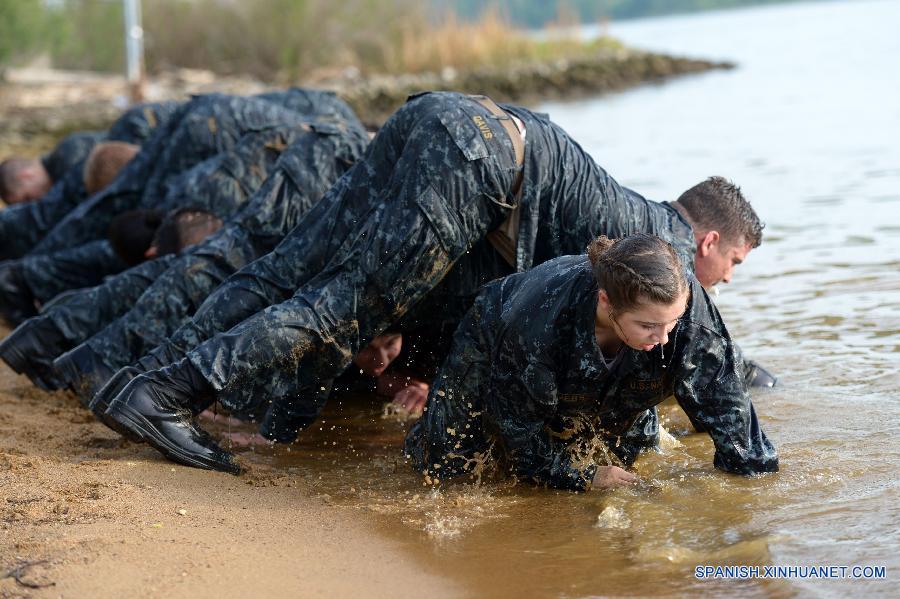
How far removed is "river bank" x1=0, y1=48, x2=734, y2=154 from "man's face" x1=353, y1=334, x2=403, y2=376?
12198 millimetres

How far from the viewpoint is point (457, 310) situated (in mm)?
5574

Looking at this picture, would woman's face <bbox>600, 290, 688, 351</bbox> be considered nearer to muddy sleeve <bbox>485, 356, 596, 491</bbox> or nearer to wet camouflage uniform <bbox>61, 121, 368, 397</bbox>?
muddy sleeve <bbox>485, 356, 596, 491</bbox>

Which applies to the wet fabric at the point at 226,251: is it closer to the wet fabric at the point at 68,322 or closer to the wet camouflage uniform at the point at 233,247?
the wet camouflage uniform at the point at 233,247

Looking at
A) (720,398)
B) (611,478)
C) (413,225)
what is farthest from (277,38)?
(720,398)

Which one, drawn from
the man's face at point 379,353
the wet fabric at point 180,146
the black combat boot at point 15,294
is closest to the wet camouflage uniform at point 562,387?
the man's face at point 379,353

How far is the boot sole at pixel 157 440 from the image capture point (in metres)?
4.91

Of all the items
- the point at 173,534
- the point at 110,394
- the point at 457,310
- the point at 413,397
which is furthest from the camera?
the point at 413,397

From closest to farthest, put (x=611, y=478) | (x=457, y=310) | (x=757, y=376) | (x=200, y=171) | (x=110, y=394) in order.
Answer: (x=611, y=478)
(x=110, y=394)
(x=457, y=310)
(x=757, y=376)
(x=200, y=171)

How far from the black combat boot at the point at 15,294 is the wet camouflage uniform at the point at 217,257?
8.57 ft

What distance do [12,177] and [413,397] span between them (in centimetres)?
586

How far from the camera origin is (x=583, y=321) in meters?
4.32

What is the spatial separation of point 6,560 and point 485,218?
2.37 m

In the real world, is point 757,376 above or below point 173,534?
below

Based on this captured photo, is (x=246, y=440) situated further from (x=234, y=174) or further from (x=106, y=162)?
(x=106, y=162)
